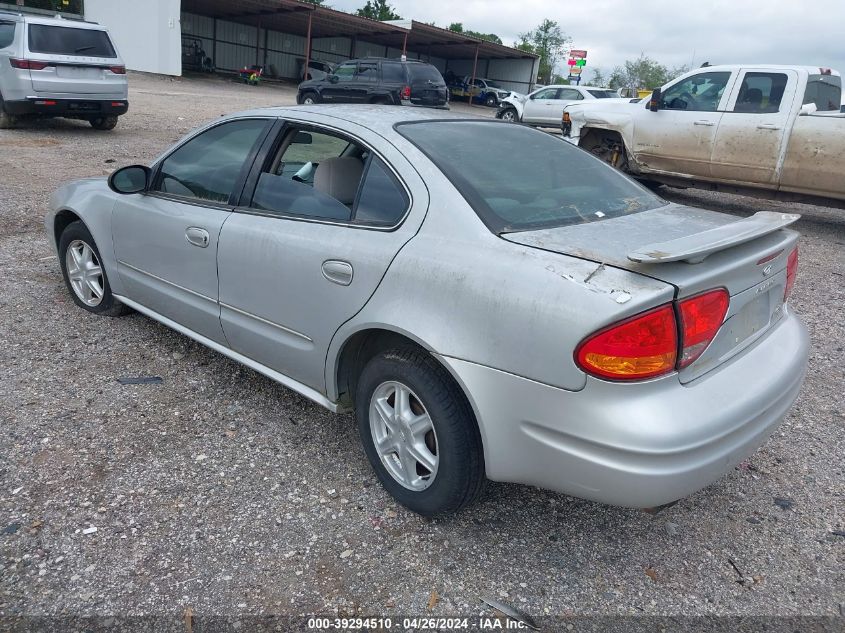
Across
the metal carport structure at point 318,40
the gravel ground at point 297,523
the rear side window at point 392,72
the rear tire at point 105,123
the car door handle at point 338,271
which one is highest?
the metal carport structure at point 318,40

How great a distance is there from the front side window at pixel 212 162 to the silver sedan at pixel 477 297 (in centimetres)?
1

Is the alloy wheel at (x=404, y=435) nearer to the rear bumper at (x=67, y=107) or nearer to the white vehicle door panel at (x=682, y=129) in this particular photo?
the white vehicle door panel at (x=682, y=129)

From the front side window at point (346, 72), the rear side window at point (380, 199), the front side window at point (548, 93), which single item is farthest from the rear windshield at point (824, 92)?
the front side window at point (346, 72)

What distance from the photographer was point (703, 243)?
225cm

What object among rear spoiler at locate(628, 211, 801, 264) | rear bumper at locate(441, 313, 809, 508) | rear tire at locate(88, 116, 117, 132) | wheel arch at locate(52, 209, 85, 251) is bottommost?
rear tire at locate(88, 116, 117, 132)

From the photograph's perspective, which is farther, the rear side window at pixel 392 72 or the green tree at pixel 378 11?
the green tree at pixel 378 11

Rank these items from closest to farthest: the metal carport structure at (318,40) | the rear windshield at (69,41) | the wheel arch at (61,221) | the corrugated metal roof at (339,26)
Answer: the wheel arch at (61,221), the rear windshield at (69,41), the corrugated metal roof at (339,26), the metal carport structure at (318,40)

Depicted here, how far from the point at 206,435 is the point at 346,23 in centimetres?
3488

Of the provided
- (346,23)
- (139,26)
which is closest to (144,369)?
(139,26)

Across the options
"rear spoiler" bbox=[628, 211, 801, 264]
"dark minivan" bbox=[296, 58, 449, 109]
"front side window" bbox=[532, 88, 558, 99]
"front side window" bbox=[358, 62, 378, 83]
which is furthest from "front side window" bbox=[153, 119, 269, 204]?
"front side window" bbox=[532, 88, 558, 99]

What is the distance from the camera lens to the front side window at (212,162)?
133 inches

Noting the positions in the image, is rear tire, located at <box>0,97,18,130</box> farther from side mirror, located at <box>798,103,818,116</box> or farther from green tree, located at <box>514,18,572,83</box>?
green tree, located at <box>514,18,572,83</box>

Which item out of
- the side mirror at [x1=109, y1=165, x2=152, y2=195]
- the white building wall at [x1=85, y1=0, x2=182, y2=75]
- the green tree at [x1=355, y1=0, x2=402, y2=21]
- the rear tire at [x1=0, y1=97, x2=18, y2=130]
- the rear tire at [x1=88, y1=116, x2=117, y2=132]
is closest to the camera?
the side mirror at [x1=109, y1=165, x2=152, y2=195]

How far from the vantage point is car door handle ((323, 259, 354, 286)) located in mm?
2684
